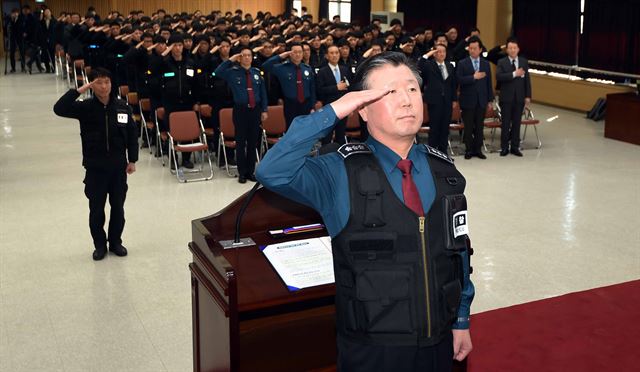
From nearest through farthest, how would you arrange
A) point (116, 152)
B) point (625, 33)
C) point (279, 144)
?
point (279, 144), point (116, 152), point (625, 33)

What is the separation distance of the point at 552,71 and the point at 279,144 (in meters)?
15.2

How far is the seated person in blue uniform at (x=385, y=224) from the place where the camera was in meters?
2.46

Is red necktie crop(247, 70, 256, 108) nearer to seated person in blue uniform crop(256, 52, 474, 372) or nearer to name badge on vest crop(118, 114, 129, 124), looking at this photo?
name badge on vest crop(118, 114, 129, 124)

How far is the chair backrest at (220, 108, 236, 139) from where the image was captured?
34.2 ft

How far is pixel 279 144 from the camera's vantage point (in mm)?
2432

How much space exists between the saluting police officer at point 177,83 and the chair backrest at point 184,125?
1.82ft

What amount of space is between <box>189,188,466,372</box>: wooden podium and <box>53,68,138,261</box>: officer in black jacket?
3.31m

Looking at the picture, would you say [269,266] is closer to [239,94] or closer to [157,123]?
[239,94]

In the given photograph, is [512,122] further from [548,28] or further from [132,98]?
[548,28]

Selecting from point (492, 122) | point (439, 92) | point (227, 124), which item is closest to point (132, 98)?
point (227, 124)

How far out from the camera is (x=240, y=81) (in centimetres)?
983

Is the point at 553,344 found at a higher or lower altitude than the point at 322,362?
lower

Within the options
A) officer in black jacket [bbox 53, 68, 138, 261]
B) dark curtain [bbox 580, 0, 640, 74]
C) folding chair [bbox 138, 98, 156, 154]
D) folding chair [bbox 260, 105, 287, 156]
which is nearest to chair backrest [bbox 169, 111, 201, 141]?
folding chair [bbox 260, 105, 287, 156]

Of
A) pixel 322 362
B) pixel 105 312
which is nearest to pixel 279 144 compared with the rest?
pixel 322 362
